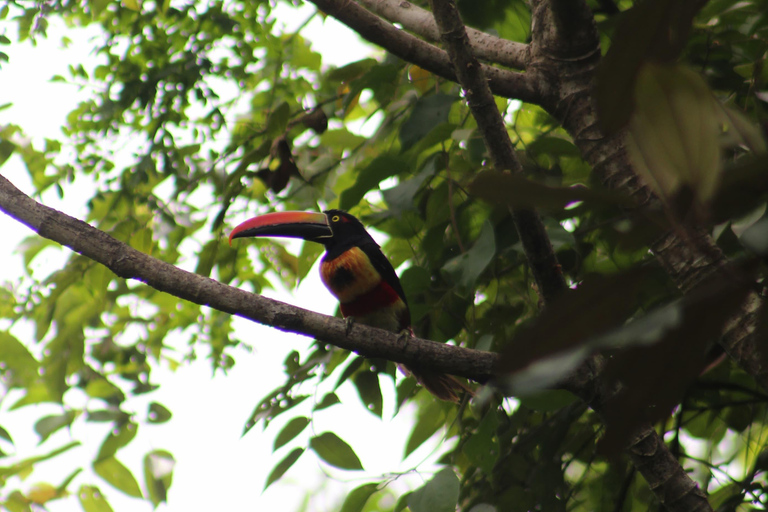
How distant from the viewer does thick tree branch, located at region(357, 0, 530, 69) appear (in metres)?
2.00

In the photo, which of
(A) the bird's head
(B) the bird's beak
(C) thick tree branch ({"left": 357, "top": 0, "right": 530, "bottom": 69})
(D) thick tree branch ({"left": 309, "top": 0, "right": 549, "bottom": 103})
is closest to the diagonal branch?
(D) thick tree branch ({"left": 309, "top": 0, "right": 549, "bottom": 103})

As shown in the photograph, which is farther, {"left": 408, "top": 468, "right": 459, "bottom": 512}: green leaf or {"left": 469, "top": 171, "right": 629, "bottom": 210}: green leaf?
{"left": 408, "top": 468, "right": 459, "bottom": 512}: green leaf

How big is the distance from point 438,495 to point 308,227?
179 centimetres

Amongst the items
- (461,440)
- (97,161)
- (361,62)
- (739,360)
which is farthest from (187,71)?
(739,360)

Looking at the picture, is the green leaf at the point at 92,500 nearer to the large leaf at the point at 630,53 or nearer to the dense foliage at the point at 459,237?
the dense foliage at the point at 459,237

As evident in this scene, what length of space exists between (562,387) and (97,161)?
2238 millimetres

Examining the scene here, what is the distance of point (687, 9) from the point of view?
41 cm

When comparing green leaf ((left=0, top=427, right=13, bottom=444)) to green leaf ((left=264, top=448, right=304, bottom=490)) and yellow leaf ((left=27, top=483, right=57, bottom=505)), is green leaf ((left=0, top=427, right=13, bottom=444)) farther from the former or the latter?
green leaf ((left=264, top=448, right=304, bottom=490))

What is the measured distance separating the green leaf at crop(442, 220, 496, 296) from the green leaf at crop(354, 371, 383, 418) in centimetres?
60

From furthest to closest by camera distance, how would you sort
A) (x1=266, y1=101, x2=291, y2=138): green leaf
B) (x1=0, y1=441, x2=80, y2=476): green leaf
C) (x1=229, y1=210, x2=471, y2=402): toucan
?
(x1=229, y1=210, x2=471, y2=402): toucan < (x1=0, y1=441, x2=80, y2=476): green leaf < (x1=266, y1=101, x2=291, y2=138): green leaf

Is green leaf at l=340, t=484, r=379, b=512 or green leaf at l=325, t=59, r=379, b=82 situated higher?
green leaf at l=325, t=59, r=379, b=82

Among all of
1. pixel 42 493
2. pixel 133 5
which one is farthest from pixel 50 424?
pixel 133 5

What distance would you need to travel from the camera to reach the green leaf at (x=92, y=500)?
2418 mm

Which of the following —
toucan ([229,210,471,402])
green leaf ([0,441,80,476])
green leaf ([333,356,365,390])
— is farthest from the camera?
toucan ([229,210,471,402])
